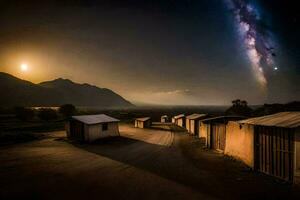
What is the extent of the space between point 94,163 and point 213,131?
13.3 m

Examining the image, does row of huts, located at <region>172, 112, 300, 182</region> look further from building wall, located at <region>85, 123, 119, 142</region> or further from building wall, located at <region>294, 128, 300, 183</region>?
building wall, located at <region>85, 123, 119, 142</region>

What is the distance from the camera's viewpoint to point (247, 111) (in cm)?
8250

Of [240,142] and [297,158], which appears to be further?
[240,142]

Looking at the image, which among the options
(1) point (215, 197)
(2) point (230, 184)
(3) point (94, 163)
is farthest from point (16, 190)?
(2) point (230, 184)

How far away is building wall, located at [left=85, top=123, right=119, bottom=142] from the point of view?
107 ft

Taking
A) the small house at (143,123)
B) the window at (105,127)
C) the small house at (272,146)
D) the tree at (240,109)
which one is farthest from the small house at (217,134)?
the tree at (240,109)

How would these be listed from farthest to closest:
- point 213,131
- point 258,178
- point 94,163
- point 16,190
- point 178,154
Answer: point 213,131 → point 178,154 → point 94,163 → point 258,178 → point 16,190

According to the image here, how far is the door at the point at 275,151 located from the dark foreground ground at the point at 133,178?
68cm

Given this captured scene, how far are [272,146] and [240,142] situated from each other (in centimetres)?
417

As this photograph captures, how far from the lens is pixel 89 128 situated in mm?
32562

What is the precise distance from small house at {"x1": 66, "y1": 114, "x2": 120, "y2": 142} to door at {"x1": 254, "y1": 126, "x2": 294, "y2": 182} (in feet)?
74.9

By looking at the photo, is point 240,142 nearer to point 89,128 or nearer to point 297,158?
point 297,158

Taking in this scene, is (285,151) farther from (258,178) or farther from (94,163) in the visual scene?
(94,163)

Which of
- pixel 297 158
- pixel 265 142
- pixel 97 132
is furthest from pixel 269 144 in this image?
pixel 97 132
